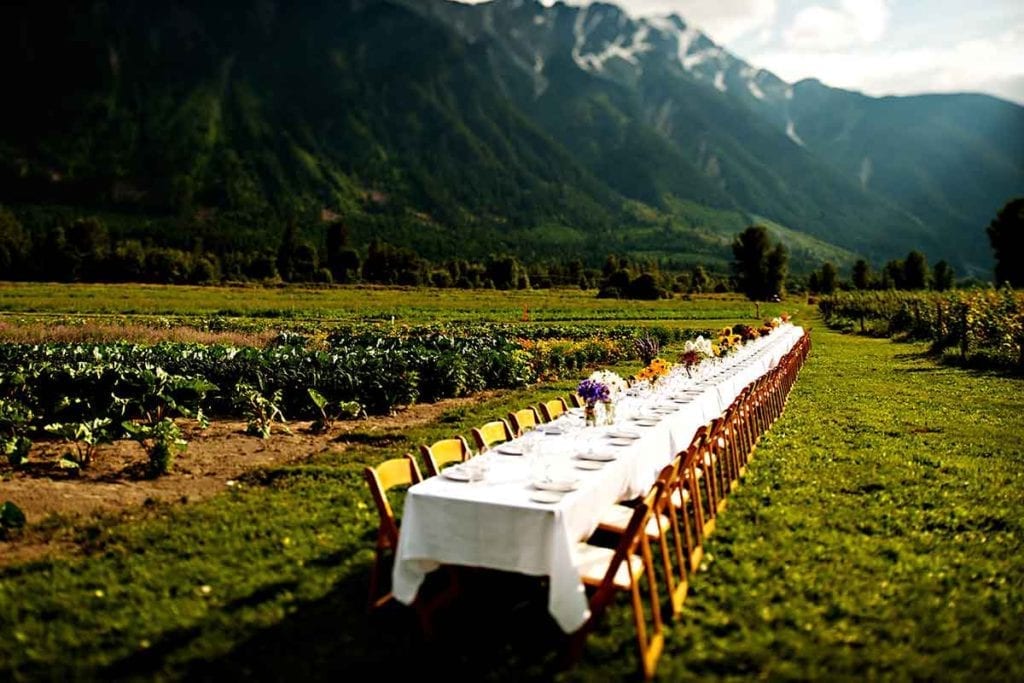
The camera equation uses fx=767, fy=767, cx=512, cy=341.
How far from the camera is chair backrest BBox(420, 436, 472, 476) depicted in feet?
19.9

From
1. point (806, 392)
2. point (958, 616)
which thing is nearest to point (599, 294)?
point (806, 392)

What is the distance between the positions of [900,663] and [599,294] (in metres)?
80.8

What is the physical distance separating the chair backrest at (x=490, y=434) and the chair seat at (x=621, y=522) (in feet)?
3.97

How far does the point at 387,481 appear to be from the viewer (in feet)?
18.6

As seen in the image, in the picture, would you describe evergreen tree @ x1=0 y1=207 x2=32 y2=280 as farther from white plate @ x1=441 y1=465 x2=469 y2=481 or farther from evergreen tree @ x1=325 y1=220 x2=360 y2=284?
white plate @ x1=441 y1=465 x2=469 y2=481

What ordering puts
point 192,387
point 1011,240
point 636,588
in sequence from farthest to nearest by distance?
point 1011,240 < point 192,387 < point 636,588

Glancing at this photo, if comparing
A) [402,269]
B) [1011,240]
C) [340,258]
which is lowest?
[402,269]

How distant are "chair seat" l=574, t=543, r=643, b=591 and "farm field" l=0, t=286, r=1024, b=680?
459 millimetres

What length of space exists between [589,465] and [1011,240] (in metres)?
94.5

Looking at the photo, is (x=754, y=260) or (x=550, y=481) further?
(x=754, y=260)

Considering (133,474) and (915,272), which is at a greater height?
(915,272)

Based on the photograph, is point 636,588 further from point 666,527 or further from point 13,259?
point 13,259

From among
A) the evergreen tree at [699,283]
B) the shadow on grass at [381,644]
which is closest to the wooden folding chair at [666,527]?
the shadow on grass at [381,644]

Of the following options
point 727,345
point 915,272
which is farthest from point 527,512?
point 915,272
